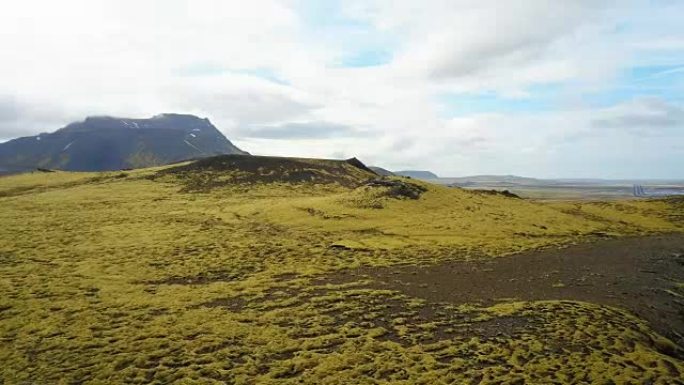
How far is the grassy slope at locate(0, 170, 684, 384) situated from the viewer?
17.6m

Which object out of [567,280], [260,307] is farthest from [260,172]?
[567,280]

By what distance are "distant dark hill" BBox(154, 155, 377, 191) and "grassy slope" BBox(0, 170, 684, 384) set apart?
23.5 m

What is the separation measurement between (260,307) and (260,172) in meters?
60.8

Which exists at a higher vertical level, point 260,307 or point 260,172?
point 260,172

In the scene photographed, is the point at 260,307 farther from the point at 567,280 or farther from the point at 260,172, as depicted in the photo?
the point at 260,172

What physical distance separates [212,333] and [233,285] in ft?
26.4

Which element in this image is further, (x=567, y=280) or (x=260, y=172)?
(x=260, y=172)

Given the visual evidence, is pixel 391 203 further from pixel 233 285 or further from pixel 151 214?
pixel 233 285

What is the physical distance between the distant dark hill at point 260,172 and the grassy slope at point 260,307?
77.2 feet

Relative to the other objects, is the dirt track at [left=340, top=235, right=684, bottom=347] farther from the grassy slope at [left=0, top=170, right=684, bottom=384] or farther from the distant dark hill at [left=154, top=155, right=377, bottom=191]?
the distant dark hill at [left=154, top=155, right=377, bottom=191]

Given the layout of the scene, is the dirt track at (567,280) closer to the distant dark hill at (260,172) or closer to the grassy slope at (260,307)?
the grassy slope at (260,307)

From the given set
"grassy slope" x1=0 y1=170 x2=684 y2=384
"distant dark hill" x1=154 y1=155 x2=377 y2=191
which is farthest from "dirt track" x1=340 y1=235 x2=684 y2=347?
"distant dark hill" x1=154 y1=155 x2=377 y2=191

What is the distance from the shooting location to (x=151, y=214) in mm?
55750

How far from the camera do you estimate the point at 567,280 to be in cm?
3070
